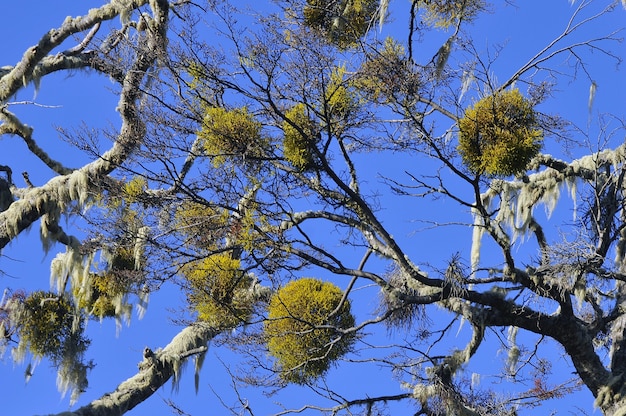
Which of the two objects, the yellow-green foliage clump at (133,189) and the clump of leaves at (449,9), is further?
the clump of leaves at (449,9)

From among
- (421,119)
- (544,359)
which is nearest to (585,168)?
(544,359)

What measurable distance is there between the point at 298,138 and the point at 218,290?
1717 millimetres

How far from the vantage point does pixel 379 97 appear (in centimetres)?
830

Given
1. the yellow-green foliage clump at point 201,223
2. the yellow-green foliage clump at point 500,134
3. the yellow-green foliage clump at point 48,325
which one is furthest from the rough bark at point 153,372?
the yellow-green foliage clump at point 500,134

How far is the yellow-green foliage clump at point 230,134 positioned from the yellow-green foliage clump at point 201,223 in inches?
20.3

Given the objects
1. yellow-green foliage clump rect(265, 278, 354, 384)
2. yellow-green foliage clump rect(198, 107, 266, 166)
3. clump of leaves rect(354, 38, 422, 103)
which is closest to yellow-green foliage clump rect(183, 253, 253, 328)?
yellow-green foliage clump rect(265, 278, 354, 384)

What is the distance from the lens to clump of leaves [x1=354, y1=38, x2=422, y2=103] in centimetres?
826

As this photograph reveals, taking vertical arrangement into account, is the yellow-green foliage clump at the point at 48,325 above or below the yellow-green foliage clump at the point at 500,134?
above

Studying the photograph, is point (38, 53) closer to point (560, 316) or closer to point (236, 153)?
point (236, 153)

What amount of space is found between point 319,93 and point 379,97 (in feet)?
1.68

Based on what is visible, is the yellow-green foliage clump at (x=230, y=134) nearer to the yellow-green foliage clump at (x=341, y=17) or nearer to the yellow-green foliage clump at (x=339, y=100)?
the yellow-green foliage clump at (x=339, y=100)

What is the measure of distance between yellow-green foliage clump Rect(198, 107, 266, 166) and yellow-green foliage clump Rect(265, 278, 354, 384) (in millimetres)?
1359

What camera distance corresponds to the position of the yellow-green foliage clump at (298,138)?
8.06 meters

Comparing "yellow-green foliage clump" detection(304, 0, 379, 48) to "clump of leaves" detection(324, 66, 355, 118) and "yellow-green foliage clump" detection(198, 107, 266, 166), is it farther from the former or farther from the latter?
"yellow-green foliage clump" detection(198, 107, 266, 166)
